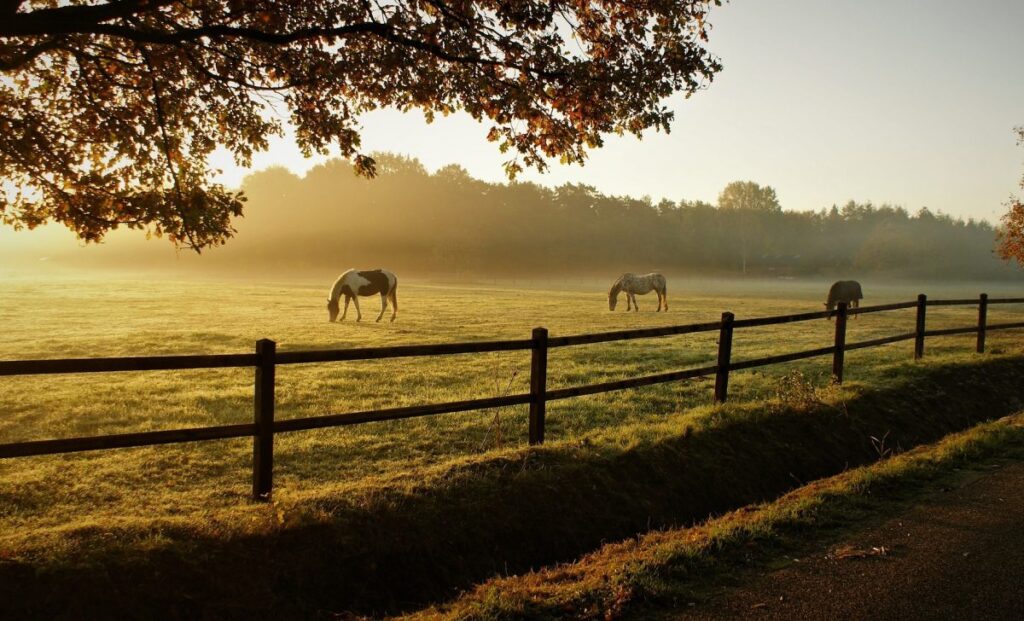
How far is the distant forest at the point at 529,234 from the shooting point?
298ft

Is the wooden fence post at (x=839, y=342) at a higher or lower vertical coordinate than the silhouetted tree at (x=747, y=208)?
lower

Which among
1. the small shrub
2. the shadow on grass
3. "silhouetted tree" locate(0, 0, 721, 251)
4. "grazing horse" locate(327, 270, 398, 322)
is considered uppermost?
"silhouetted tree" locate(0, 0, 721, 251)

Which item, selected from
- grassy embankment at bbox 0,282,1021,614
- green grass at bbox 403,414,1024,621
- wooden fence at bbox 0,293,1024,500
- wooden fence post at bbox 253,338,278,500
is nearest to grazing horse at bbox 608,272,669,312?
grassy embankment at bbox 0,282,1021,614

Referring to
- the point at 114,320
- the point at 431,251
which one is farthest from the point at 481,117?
the point at 431,251

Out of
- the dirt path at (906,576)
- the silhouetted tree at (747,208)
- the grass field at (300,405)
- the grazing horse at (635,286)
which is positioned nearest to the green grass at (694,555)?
the dirt path at (906,576)

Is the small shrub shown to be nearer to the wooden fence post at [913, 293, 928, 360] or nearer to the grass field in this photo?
the grass field

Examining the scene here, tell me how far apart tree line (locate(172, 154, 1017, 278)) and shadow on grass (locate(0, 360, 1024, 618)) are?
72991 mm

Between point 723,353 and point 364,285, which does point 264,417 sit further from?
point 364,285

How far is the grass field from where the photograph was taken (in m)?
5.73

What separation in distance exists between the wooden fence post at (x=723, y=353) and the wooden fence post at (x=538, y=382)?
2.67 m

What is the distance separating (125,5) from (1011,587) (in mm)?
7883

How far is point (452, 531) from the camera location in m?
5.31

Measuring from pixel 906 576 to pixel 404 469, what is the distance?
181 inches

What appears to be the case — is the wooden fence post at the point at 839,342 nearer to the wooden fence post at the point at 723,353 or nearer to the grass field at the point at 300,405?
the grass field at the point at 300,405
